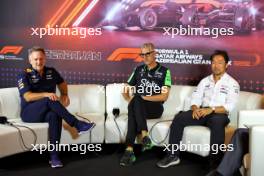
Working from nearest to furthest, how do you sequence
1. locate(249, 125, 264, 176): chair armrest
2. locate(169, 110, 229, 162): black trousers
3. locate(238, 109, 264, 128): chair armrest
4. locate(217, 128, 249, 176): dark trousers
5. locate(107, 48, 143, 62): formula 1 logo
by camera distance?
locate(249, 125, 264, 176): chair armrest
locate(217, 128, 249, 176): dark trousers
locate(238, 109, 264, 128): chair armrest
locate(169, 110, 229, 162): black trousers
locate(107, 48, 143, 62): formula 1 logo

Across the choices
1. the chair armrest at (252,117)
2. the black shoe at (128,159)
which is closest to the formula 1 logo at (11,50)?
the black shoe at (128,159)

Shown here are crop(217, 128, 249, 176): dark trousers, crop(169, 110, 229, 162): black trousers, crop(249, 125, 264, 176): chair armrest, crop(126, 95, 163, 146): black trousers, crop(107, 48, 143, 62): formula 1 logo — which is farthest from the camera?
crop(107, 48, 143, 62): formula 1 logo

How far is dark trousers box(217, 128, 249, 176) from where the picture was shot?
3166 mm

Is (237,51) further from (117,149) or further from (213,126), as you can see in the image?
(117,149)

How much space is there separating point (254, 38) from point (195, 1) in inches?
31.2

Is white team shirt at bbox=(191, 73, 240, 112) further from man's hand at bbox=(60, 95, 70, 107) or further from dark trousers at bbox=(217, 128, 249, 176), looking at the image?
man's hand at bbox=(60, 95, 70, 107)

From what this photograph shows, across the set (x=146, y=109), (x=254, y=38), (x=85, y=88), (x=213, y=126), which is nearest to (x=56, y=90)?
(x=85, y=88)

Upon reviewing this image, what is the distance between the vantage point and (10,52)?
569 centimetres

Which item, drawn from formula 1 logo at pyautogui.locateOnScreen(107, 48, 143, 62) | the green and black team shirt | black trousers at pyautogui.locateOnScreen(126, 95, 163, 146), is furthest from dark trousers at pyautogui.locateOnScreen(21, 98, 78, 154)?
formula 1 logo at pyautogui.locateOnScreen(107, 48, 143, 62)

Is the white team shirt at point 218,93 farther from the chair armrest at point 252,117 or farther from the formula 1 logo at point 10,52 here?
the formula 1 logo at point 10,52

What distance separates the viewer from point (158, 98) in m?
4.36

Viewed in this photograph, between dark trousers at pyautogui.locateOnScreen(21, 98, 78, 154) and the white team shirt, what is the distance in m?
1.29

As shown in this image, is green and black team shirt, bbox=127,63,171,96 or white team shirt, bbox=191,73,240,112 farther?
green and black team shirt, bbox=127,63,171,96

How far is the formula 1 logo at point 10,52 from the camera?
5.66 m
